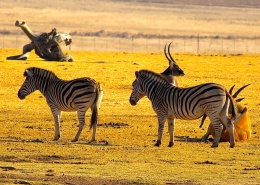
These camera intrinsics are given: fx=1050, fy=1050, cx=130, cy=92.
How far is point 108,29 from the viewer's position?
95.9 meters

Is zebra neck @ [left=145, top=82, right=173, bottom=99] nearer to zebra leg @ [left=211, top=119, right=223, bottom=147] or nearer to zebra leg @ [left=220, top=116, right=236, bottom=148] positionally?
zebra leg @ [left=211, top=119, right=223, bottom=147]

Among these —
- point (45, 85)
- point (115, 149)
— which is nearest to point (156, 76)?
point (115, 149)

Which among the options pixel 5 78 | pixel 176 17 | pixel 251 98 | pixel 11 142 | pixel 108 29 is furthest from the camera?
pixel 176 17

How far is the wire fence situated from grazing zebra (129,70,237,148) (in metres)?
49.9

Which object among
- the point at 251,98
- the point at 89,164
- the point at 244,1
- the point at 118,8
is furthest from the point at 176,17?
the point at 89,164

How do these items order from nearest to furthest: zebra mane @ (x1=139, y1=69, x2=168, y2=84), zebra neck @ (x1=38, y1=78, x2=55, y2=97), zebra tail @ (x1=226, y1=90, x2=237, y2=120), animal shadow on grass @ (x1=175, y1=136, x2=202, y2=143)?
zebra tail @ (x1=226, y1=90, x2=237, y2=120) → zebra mane @ (x1=139, y1=69, x2=168, y2=84) → animal shadow on grass @ (x1=175, y1=136, x2=202, y2=143) → zebra neck @ (x1=38, y1=78, x2=55, y2=97)

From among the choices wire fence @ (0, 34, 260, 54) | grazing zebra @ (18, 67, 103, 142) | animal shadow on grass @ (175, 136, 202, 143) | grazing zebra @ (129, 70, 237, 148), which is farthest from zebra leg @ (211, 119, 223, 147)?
wire fence @ (0, 34, 260, 54)

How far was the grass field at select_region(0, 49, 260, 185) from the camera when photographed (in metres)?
16.3

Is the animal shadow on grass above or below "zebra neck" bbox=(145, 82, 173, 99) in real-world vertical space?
below

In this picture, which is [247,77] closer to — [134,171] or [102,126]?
[102,126]

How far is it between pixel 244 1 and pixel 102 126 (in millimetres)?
103228

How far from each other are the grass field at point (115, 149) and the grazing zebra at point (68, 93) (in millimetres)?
536

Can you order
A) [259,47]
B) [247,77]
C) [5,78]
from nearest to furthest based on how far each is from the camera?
[5,78], [247,77], [259,47]

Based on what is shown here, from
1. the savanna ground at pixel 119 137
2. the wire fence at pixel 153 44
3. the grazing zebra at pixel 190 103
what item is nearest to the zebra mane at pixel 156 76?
the grazing zebra at pixel 190 103
